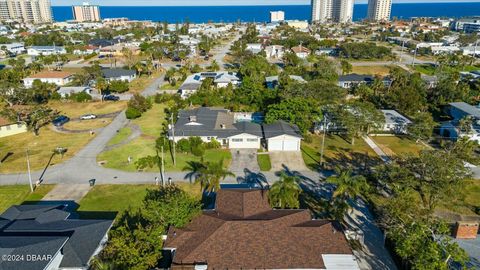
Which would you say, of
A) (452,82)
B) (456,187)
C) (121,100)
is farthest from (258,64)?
(456,187)

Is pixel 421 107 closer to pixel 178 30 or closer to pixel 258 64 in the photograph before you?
pixel 258 64

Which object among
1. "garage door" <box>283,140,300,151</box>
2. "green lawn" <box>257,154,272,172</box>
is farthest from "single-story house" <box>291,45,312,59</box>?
"green lawn" <box>257,154,272,172</box>

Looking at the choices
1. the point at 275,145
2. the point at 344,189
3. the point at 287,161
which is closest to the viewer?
the point at 344,189

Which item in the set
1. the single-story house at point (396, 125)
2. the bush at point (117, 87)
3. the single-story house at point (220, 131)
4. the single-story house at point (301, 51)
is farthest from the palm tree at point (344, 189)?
the single-story house at point (301, 51)

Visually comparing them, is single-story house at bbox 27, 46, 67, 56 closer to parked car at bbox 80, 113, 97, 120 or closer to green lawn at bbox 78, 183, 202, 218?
parked car at bbox 80, 113, 97, 120

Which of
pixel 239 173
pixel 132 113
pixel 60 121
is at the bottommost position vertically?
pixel 239 173

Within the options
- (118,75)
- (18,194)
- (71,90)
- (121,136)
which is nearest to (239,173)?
(121,136)

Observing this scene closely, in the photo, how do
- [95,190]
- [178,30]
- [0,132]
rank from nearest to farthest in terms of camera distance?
1. [95,190]
2. [0,132]
3. [178,30]

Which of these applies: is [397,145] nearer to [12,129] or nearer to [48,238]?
[48,238]
